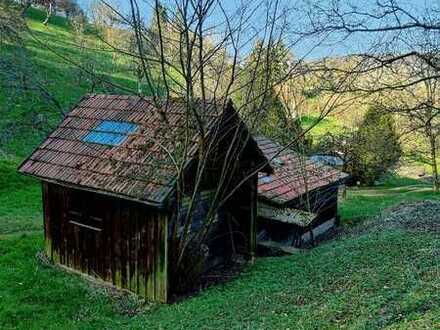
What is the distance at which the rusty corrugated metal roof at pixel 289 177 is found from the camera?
15090 mm

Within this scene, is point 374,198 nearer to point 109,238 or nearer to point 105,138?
point 105,138

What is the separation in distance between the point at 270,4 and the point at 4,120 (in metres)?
22.8

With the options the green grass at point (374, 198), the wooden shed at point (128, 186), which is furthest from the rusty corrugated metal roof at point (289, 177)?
the wooden shed at point (128, 186)

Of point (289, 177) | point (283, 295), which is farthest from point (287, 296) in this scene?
point (289, 177)

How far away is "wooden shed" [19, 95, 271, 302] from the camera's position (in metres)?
9.80

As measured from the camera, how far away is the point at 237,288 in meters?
9.66

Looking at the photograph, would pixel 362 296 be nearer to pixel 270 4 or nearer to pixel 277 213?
pixel 270 4

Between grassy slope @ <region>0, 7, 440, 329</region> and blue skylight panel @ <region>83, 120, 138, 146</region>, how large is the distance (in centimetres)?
337

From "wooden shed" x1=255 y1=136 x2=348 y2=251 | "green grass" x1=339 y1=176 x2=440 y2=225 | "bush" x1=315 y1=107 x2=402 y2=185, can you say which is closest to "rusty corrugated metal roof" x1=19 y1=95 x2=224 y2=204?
"wooden shed" x1=255 y1=136 x2=348 y2=251

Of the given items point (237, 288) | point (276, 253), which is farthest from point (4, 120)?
point (237, 288)

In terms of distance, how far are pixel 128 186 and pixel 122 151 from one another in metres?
1.31

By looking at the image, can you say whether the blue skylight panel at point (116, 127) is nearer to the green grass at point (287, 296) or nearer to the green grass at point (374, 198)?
the green grass at point (287, 296)

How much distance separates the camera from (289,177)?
54.2 feet

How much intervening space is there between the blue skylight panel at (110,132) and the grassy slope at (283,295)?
3.37m
